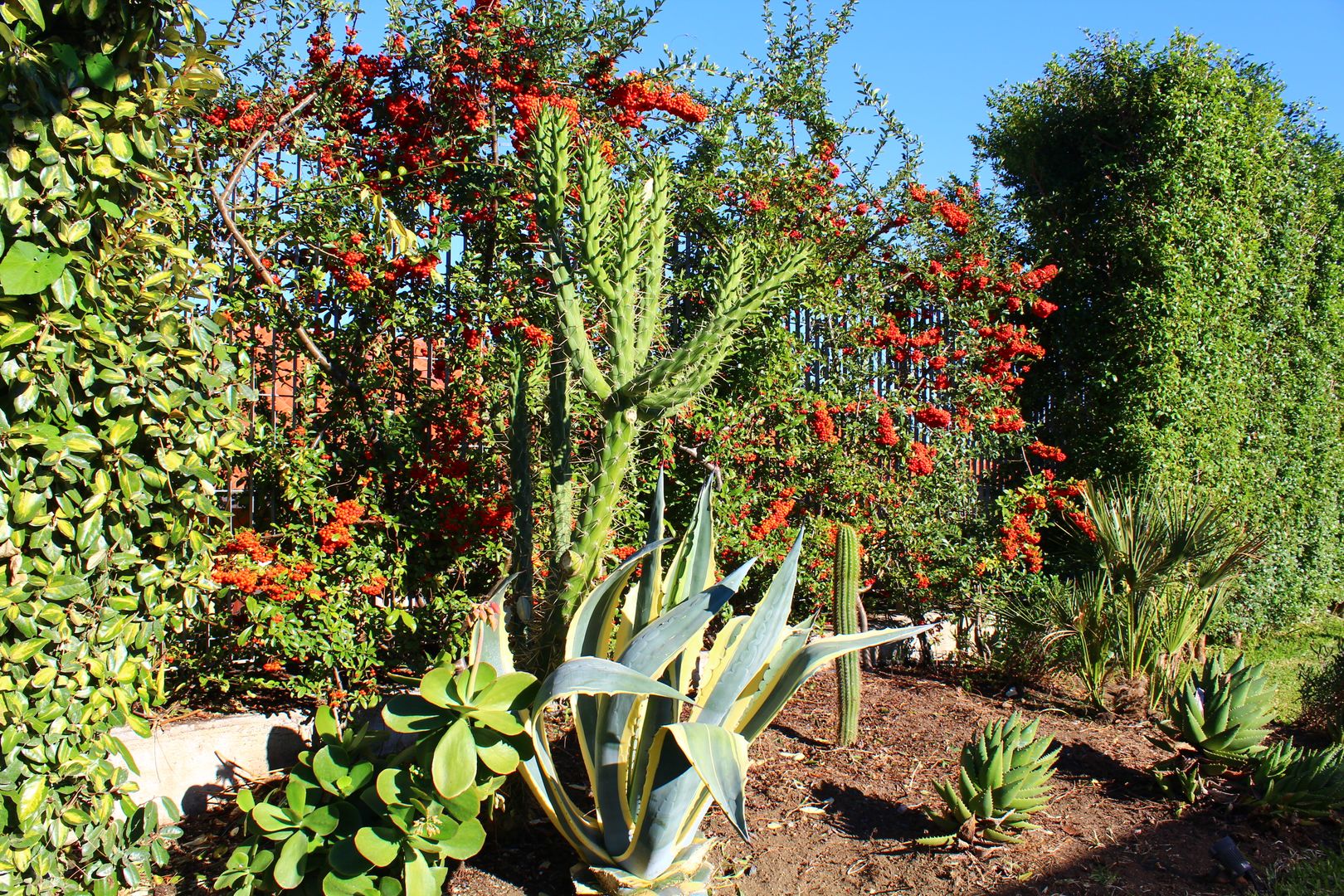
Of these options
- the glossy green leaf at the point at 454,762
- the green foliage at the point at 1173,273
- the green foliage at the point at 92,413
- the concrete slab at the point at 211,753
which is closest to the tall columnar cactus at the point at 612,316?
the glossy green leaf at the point at 454,762

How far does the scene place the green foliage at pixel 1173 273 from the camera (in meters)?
6.84

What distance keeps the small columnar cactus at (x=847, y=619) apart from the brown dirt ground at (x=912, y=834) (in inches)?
5.3

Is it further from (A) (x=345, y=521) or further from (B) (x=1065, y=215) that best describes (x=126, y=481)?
(B) (x=1065, y=215)

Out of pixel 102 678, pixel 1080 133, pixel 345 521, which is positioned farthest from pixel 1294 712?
pixel 102 678

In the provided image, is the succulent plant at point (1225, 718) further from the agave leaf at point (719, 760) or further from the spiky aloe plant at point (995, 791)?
the agave leaf at point (719, 760)

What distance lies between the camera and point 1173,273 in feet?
22.4

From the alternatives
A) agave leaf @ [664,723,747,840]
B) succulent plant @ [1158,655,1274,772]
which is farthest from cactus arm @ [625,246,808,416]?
succulent plant @ [1158,655,1274,772]

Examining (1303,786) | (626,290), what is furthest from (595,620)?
(1303,786)

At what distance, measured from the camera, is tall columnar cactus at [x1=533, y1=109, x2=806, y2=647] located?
126 inches

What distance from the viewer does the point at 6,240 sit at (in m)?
2.22

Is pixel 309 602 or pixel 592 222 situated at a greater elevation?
pixel 592 222

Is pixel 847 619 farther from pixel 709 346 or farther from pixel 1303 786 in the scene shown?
pixel 1303 786

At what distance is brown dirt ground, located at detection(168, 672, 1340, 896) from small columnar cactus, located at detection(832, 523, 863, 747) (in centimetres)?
13

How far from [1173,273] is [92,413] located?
23.0ft
